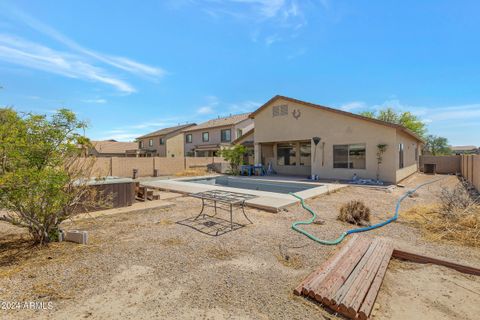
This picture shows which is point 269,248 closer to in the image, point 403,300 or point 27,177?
point 403,300

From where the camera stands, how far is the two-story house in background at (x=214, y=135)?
27.0m

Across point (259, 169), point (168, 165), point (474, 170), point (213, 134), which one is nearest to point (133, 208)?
point (259, 169)

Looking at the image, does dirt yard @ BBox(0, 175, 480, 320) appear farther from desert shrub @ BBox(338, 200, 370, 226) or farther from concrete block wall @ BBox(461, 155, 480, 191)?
concrete block wall @ BBox(461, 155, 480, 191)

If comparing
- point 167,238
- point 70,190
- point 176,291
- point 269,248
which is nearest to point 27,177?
point 70,190

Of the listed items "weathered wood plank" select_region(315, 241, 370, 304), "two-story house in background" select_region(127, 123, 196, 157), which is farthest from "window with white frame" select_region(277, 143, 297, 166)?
"two-story house in background" select_region(127, 123, 196, 157)

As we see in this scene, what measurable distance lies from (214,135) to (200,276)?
86.3ft

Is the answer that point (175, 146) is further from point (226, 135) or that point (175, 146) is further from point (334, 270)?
point (334, 270)

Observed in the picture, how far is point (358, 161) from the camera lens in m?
13.2

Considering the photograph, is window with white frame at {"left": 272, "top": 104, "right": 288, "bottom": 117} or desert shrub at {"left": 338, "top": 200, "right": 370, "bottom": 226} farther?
window with white frame at {"left": 272, "top": 104, "right": 288, "bottom": 117}

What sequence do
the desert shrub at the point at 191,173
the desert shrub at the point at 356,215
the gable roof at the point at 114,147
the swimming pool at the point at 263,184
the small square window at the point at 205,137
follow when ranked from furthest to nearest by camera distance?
the gable roof at the point at 114,147, the small square window at the point at 205,137, the desert shrub at the point at 191,173, the swimming pool at the point at 263,184, the desert shrub at the point at 356,215

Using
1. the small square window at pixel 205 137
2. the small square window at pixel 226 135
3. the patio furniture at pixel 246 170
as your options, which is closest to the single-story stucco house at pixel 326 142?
the patio furniture at pixel 246 170

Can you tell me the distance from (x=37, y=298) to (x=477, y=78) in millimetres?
27703

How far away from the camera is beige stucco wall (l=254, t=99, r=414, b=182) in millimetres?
12258

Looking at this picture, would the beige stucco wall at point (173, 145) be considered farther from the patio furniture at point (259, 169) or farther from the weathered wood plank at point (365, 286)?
the weathered wood plank at point (365, 286)
